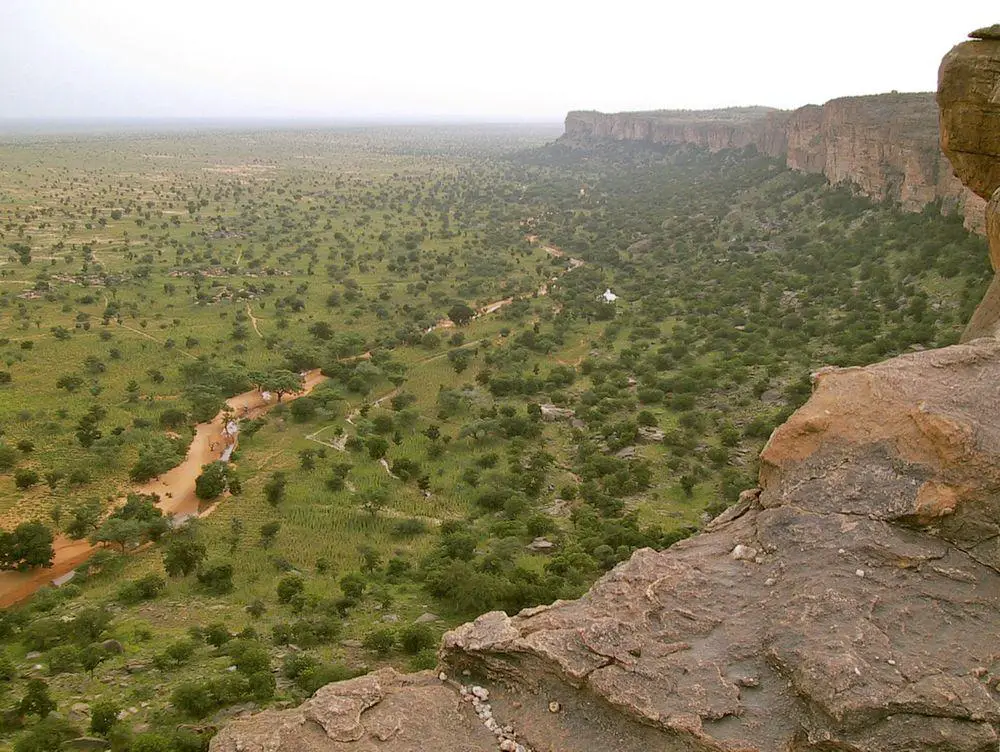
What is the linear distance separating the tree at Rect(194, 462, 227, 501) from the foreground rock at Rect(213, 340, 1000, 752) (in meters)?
20.8

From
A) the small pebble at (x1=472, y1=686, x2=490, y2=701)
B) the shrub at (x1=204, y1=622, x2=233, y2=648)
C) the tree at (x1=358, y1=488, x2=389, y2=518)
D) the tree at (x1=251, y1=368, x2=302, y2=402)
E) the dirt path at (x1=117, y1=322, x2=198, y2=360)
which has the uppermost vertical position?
the small pebble at (x1=472, y1=686, x2=490, y2=701)

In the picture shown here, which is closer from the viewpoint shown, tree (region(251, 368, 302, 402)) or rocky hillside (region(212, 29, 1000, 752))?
rocky hillside (region(212, 29, 1000, 752))

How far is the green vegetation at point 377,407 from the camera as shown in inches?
757

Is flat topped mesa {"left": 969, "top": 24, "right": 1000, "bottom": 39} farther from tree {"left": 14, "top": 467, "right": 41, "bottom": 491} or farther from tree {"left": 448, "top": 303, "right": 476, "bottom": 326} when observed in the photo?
tree {"left": 448, "top": 303, "right": 476, "bottom": 326}

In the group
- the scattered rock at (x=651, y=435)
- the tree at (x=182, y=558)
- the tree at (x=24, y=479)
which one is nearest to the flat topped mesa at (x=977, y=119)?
the scattered rock at (x=651, y=435)

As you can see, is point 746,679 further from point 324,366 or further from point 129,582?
point 324,366

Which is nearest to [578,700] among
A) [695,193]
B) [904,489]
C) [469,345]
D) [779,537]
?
[779,537]

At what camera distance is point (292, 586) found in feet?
71.2

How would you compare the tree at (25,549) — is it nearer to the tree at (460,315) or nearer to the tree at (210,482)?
the tree at (210,482)

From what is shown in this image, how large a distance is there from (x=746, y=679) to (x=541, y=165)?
16253 centimetres

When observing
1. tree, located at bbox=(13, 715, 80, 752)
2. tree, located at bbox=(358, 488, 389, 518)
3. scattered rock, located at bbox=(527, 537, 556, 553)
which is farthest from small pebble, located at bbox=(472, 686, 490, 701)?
tree, located at bbox=(358, 488, 389, 518)

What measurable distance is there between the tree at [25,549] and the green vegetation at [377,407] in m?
0.09

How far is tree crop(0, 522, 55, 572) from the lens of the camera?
24219mm

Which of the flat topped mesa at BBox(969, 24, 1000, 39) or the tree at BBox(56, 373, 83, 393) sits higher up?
the flat topped mesa at BBox(969, 24, 1000, 39)
